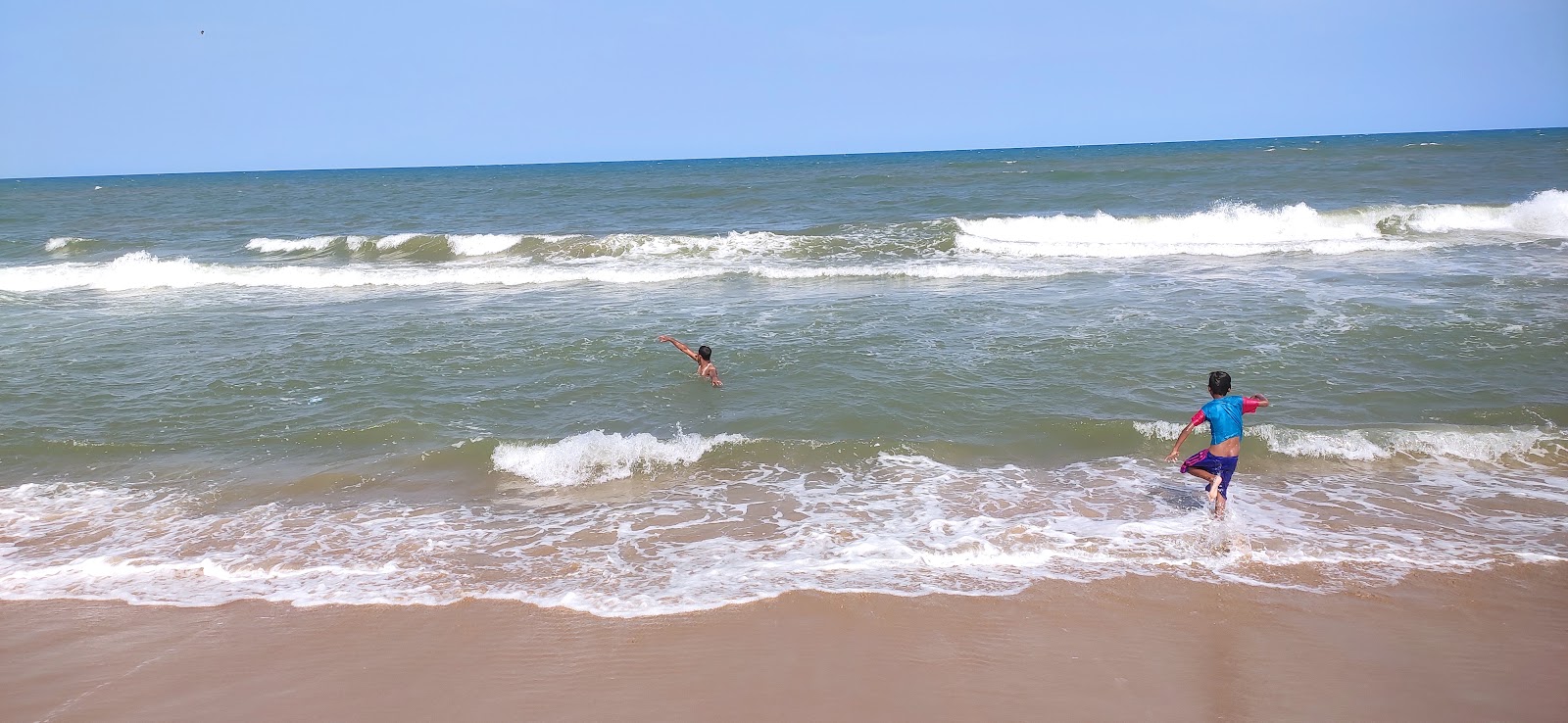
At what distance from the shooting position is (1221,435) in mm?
6727

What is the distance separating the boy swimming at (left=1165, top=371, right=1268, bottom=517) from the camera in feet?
22.0

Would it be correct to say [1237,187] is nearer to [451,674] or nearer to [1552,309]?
[1552,309]

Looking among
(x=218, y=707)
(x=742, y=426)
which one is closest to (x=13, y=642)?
(x=218, y=707)

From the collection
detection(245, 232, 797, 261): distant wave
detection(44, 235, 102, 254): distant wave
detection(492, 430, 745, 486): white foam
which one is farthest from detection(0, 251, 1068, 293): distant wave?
detection(492, 430, 745, 486): white foam

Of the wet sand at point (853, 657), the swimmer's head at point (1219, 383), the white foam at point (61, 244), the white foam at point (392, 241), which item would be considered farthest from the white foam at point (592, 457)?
the white foam at point (61, 244)

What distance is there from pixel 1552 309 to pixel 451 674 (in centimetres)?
1532

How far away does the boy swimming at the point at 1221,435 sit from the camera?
22.0 feet

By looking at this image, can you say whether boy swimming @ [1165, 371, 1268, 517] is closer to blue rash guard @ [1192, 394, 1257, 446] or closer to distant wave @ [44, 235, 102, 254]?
blue rash guard @ [1192, 394, 1257, 446]

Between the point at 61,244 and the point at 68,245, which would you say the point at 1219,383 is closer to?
the point at 68,245

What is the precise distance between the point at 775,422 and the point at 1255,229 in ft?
65.2

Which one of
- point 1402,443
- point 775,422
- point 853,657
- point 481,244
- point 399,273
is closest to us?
point 853,657

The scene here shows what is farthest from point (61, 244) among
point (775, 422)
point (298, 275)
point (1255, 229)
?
point (1255, 229)

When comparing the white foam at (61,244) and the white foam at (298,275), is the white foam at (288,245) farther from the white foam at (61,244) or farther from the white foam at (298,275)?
the white foam at (61,244)

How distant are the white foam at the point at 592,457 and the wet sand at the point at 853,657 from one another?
261cm
